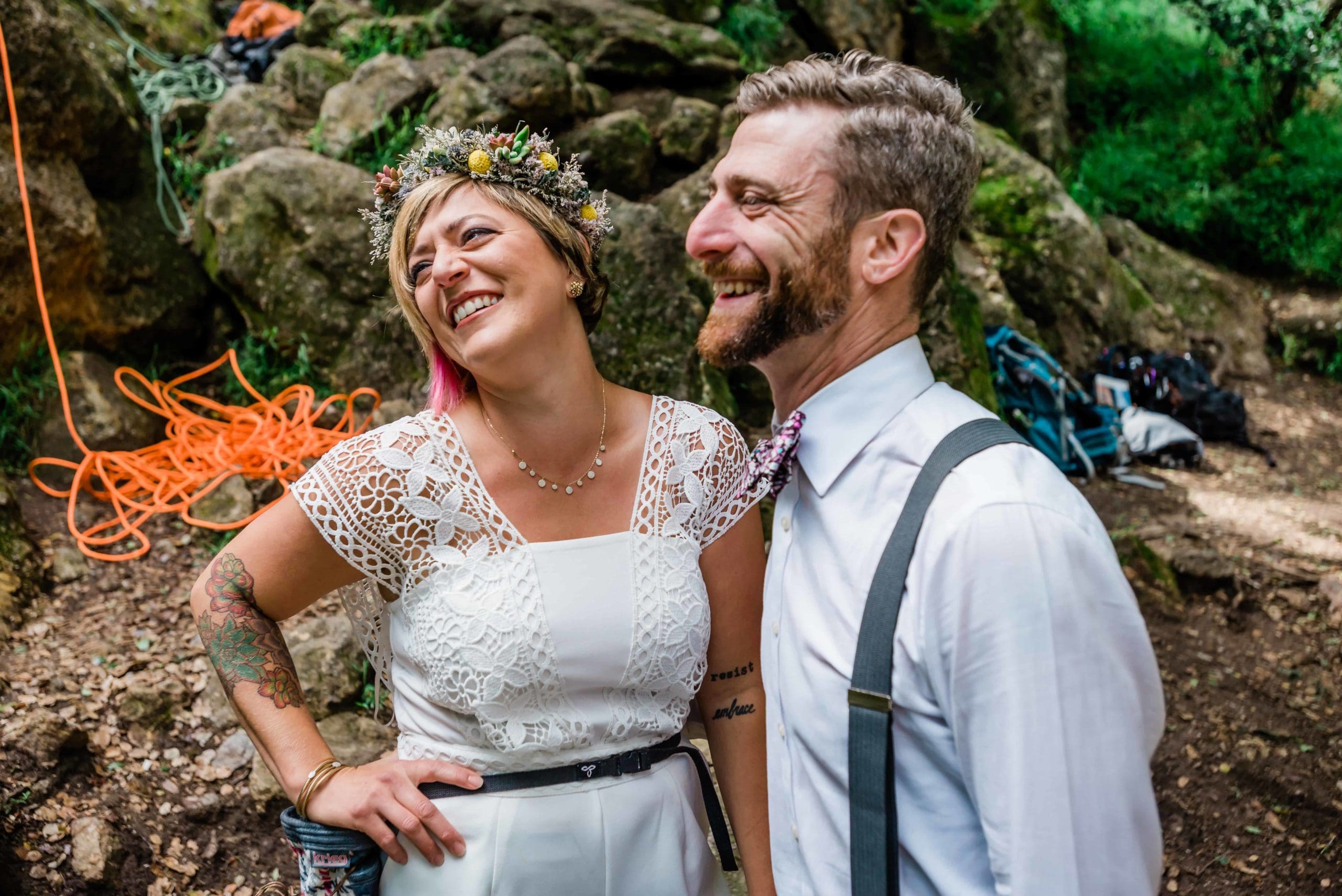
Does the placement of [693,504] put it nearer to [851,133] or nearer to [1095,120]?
[851,133]

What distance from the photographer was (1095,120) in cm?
1116

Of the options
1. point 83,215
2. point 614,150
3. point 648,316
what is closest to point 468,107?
point 614,150

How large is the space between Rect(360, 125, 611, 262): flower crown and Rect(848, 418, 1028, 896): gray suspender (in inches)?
45.0

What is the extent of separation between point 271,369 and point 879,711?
4.49 metres

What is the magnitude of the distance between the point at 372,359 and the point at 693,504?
3.28 meters

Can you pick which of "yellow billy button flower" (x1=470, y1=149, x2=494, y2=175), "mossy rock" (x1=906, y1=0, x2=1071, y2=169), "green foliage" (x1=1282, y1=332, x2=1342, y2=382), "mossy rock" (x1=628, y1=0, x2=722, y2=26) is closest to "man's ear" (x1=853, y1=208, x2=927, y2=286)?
"yellow billy button flower" (x1=470, y1=149, x2=494, y2=175)

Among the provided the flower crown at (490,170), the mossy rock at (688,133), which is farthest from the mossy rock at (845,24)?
the flower crown at (490,170)

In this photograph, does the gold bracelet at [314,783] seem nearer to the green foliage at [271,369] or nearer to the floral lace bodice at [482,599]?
the floral lace bodice at [482,599]

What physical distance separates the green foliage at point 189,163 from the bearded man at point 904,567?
4.79 meters

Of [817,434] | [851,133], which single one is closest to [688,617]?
[817,434]

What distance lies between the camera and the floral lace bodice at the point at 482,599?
5.80 ft

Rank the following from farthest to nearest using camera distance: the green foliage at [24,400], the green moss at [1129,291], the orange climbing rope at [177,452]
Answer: the green moss at [1129,291], the green foliage at [24,400], the orange climbing rope at [177,452]

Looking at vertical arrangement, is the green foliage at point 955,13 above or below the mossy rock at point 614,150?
above

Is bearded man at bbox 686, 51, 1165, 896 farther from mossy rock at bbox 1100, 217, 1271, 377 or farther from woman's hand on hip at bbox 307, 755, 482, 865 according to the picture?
mossy rock at bbox 1100, 217, 1271, 377
